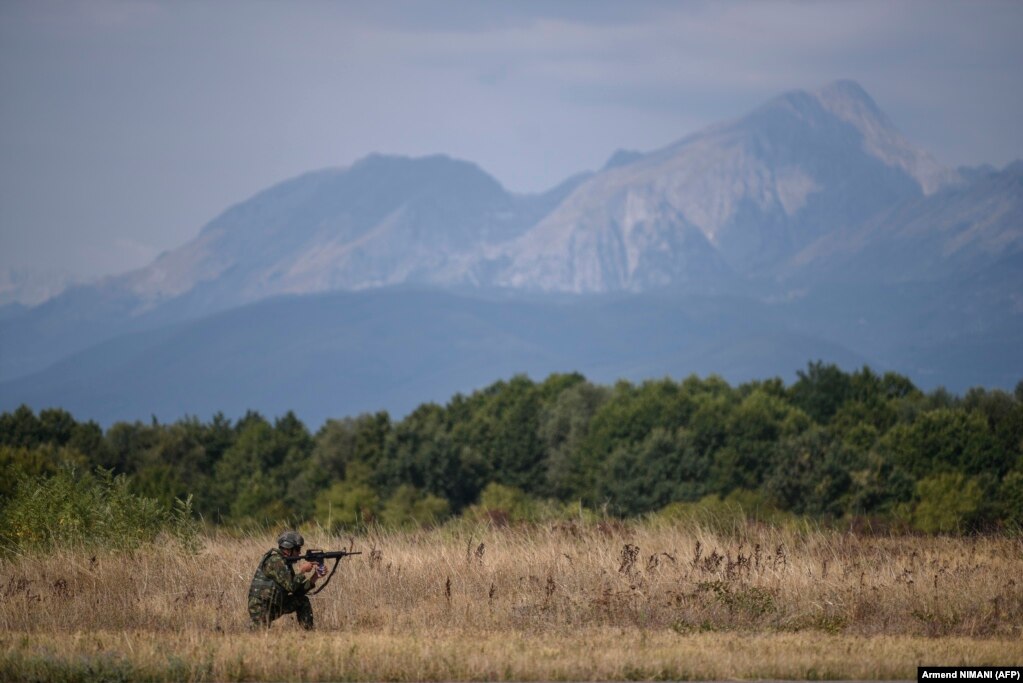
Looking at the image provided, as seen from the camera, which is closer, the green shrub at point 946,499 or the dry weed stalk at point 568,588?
the dry weed stalk at point 568,588

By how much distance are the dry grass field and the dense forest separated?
128 ft

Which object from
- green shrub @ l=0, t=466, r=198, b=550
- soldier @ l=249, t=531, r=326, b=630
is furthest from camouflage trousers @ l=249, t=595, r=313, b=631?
green shrub @ l=0, t=466, r=198, b=550

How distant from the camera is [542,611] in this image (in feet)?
49.3

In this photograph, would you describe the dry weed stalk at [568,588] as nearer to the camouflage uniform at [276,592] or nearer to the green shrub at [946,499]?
the camouflage uniform at [276,592]

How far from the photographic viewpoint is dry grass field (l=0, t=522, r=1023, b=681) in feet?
41.2

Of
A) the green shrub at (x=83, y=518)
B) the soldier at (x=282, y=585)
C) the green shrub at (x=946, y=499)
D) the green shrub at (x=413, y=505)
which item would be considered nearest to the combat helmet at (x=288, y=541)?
the soldier at (x=282, y=585)

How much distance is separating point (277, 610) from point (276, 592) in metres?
0.22

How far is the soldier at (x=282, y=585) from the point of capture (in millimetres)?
13922

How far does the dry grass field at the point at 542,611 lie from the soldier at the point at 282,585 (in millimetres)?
256

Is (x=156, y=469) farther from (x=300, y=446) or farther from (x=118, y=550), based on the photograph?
(x=118, y=550)

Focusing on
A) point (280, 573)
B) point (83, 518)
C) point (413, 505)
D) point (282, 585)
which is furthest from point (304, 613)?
point (413, 505)

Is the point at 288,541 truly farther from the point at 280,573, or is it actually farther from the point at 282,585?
the point at 282,585

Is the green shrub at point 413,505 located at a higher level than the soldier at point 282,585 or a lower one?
lower

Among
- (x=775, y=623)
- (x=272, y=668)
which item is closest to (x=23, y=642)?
(x=272, y=668)
